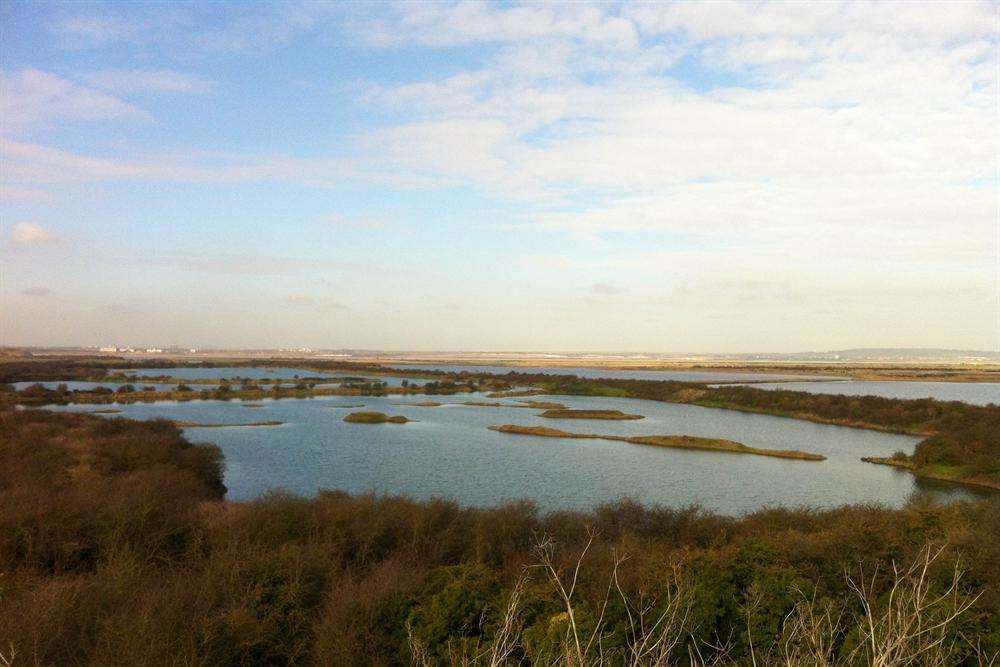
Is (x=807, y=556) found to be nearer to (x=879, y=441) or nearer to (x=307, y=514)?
(x=307, y=514)

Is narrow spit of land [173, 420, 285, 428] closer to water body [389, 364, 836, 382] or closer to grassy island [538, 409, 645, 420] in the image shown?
grassy island [538, 409, 645, 420]

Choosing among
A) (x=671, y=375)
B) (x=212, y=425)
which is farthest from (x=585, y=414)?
(x=671, y=375)

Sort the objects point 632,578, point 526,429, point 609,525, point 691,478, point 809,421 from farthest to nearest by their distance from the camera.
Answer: point 809,421
point 526,429
point 691,478
point 609,525
point 632,578

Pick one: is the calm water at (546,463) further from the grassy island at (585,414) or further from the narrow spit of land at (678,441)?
the grassy island at (585,414)

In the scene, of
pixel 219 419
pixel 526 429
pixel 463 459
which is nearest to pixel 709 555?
pixel 463 459

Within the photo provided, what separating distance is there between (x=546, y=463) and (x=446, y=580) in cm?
2223

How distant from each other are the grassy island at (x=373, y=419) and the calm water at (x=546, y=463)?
4.66 feet

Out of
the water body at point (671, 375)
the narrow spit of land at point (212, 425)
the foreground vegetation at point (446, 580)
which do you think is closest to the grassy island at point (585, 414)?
the narrow spit of land at point (212, 425)

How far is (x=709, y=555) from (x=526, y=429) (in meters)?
32.7

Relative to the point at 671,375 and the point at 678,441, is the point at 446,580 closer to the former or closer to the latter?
the point at 678,441

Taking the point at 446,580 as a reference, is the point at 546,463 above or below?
below

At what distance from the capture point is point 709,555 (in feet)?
43.9

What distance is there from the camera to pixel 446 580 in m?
11.6

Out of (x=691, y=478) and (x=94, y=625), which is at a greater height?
(x=94, y=625)
